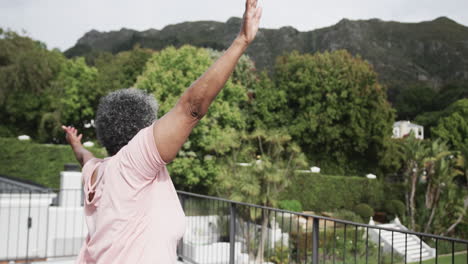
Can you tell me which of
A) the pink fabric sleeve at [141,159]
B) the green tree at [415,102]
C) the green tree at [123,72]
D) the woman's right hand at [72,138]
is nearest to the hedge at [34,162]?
the green tree at [123,72]

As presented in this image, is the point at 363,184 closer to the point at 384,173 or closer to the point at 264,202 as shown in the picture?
the point at 384,173

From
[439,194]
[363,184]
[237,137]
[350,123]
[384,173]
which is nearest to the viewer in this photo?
[237,137]

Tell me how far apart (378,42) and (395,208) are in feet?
324

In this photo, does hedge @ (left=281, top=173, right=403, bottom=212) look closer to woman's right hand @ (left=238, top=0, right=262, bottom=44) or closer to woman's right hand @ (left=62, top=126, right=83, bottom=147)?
woman's right hand @ (left=62, top=126, right=83, bottom=147)

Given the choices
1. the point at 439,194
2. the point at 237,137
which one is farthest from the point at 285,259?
the point at 439,194

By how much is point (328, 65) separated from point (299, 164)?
1283cm

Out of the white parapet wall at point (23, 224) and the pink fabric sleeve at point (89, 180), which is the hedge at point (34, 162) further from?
the pink fabric sleeve at point (89, 180)

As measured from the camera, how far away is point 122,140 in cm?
125

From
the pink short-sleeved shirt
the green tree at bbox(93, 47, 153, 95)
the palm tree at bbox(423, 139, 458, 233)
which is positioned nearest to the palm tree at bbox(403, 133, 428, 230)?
the palm tree at bbox(423, 139, 458, 233)

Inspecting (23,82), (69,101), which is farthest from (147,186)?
(23,82)

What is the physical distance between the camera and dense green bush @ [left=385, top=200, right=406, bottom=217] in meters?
19.6

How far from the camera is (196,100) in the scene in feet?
2.75

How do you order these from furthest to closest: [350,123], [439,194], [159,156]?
[350,123]
[439,194]
[159,156]

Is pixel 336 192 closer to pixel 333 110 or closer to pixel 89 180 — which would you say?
pixel 333 110
